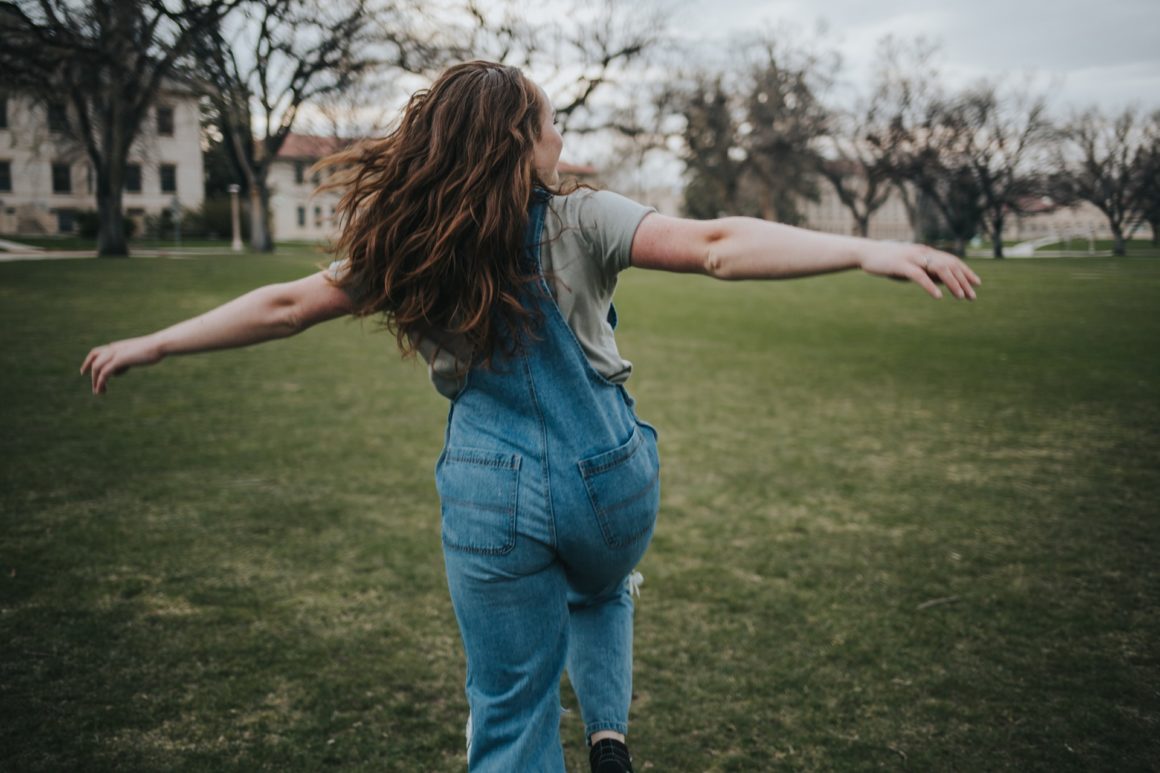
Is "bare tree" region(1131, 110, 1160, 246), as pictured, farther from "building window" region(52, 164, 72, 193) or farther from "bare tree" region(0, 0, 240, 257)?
"building window" region(52, 164, 72, 193)

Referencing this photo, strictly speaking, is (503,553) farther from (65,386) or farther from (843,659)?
(65,386)

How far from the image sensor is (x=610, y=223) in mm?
1620

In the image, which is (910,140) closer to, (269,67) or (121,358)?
(269,67)

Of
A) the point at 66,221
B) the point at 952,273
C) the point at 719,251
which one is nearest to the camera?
the point at 952,273

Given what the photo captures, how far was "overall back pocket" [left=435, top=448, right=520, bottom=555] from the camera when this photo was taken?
1665 mm

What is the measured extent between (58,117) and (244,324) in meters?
28.5

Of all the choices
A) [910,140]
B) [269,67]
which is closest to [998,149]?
[910,140]

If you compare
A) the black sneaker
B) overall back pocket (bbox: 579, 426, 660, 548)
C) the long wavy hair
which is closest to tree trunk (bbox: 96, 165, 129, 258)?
the long wavy hair

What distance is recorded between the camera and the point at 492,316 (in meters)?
1.65

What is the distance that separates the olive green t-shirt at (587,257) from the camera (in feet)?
5.33

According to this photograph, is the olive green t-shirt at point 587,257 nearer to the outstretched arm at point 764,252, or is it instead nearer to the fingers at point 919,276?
the outstretched arm at point 764,252

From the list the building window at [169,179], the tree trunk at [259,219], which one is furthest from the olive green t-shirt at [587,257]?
the building window at [169,179]

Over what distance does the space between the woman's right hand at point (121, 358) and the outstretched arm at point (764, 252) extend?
3.96 ft

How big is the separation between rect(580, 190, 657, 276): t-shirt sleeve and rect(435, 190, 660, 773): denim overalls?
3.8 inches
